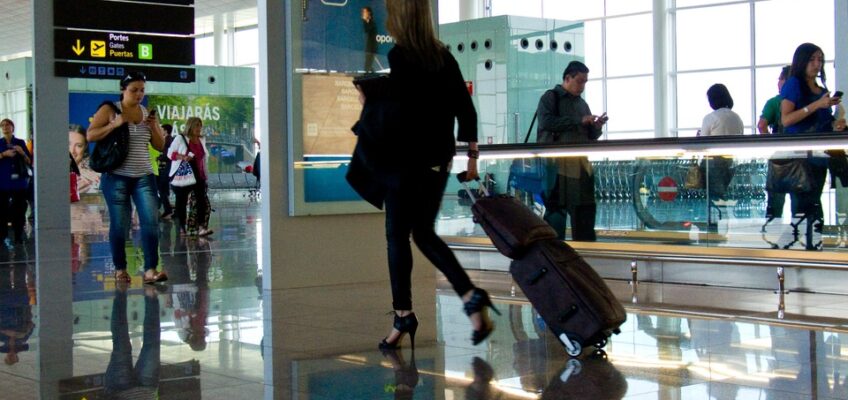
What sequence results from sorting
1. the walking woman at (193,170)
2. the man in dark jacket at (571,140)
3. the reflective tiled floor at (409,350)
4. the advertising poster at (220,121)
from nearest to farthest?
the reflective tiled floor at (409,350)
the man in dark jacket at (571,140)
the walking woman at (193,170)
the advertising poster at (220,121)

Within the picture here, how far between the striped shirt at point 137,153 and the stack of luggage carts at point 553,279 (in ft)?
14.1

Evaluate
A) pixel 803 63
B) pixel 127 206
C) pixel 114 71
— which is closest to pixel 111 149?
pixel 127 206

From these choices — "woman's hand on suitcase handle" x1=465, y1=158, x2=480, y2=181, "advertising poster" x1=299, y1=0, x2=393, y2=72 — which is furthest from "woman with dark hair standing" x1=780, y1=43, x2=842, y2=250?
"woman's hand on suitcase handle" x1=465, y1=158, x2=480, y2=181

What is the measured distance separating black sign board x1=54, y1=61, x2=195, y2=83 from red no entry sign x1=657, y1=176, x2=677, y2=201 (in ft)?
23.9

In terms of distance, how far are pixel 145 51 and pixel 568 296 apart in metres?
10.1

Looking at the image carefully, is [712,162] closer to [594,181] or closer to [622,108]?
[594,181]

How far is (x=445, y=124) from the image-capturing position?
5.10 meters

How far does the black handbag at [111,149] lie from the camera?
335 inches

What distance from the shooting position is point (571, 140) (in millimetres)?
8812

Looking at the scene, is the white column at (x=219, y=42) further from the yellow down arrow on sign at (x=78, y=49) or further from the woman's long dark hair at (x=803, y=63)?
the woman's long dark hair at (x=803, y=63)

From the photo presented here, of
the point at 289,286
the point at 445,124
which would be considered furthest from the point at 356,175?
the point at 289,286

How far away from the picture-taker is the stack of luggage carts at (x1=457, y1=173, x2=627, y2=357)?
4879 millimetres

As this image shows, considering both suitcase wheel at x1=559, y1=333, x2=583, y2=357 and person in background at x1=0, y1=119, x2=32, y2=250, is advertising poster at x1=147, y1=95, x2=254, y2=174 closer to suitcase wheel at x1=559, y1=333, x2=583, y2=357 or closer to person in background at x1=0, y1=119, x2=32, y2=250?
person in background at x1=0, y1=119, x2=32, y2=250

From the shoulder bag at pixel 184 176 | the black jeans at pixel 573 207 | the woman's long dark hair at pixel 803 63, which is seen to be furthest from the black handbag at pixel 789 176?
the shoulder bag at pixel 184 176
